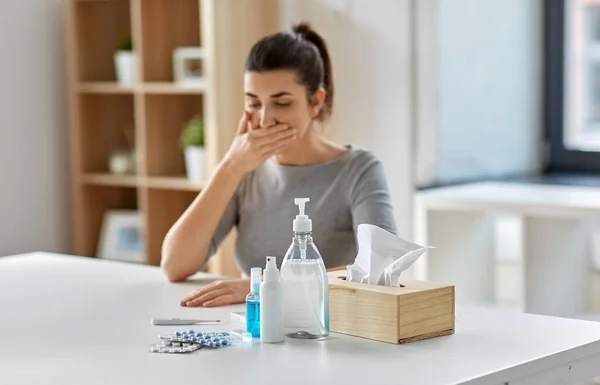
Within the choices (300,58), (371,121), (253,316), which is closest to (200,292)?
(253,316)

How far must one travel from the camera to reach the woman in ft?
7.77

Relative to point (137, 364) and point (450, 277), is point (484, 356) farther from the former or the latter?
point (450, 277)

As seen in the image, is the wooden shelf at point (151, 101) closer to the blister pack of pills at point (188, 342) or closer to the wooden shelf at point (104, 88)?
the wooden shelf at point (104, 88)

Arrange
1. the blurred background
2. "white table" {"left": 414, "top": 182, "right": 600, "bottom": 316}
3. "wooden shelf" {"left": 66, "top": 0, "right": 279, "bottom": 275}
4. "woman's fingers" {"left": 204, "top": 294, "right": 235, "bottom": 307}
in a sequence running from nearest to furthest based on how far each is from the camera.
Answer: "woman's fingers" {"left": 204, "top": 294, "right": 235, "bottom": 307} < "white table" {"left": 414, "top": 182, "right": 600, "bottom": 316} < the blurred background < "wooden shelf" {"left": 66, "top": 0, "right": 279, "bottom": 275}

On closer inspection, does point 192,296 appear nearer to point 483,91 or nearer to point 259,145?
point 259,145

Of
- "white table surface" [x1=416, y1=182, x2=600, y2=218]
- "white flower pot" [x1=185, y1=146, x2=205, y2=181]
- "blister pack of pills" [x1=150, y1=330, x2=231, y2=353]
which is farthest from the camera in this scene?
"white flower pot" [x1=185, y1=146, x2=205, y2=181]

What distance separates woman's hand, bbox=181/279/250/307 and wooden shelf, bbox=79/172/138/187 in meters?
2.11

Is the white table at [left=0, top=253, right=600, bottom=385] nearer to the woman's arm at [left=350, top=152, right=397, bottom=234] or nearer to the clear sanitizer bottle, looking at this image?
the clear sanitizer bottle

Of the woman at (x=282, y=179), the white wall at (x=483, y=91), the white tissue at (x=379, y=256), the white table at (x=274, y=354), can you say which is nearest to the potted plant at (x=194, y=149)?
the white wall at (x=483, y=91)

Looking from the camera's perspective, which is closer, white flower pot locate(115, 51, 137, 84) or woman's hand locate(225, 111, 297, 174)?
woman's hand locate(225, 111, 297, 174)

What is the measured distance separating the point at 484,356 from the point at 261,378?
0.36 m

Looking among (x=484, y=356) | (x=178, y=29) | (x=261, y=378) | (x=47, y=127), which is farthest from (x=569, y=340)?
(x=47, y=127)

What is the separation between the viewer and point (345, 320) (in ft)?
5.71

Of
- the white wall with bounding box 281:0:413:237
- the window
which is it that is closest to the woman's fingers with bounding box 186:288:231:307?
the white wall with bounding box 281:0:413:237
